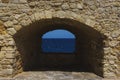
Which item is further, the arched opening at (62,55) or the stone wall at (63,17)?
the arched opening at (62,55)

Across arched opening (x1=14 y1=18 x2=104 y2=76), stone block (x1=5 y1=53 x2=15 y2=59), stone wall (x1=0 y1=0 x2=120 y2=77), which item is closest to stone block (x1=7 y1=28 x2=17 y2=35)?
stone wall (x1=0 y1=0 x2=120 y2=77)

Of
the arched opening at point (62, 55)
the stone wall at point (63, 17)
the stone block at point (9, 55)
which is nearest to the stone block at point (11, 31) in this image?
the stone wall at point (63, 17)

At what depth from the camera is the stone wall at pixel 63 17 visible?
297 inches

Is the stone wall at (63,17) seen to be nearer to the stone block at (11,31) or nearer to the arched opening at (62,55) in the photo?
the stone block at (11,31)

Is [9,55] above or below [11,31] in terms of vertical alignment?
below

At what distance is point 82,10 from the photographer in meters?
7.54

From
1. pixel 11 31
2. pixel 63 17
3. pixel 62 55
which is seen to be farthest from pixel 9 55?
pixel 62 55

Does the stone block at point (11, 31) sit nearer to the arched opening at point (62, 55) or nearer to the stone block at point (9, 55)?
the arched opening at point (62, 55)

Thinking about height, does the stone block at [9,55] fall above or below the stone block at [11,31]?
below

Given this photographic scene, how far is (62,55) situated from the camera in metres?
11.5

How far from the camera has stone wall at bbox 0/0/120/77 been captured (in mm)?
7531

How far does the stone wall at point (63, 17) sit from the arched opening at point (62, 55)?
8.9 inches

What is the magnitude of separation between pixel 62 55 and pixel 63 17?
4214 millimetres

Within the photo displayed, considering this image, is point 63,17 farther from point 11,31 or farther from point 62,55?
point 62,55
